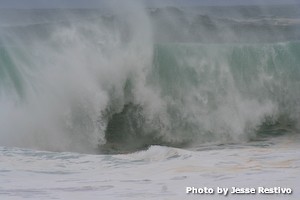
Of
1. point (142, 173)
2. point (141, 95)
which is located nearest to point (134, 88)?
point (141, 95)

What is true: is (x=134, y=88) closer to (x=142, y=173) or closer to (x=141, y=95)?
(x=141, y=95)

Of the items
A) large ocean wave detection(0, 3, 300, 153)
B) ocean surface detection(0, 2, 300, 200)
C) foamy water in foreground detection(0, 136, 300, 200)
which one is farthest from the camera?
large ocean wave detection(0, 3, 300, 153)

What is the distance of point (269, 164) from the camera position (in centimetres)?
937

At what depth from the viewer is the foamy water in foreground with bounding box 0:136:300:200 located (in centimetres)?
790

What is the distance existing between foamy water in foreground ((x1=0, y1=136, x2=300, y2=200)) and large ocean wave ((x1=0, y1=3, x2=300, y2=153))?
3.03 m

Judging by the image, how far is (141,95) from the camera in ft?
49.3

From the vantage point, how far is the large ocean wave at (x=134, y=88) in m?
13.8

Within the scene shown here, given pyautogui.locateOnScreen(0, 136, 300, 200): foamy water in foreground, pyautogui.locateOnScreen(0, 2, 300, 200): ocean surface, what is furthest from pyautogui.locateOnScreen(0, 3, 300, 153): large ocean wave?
pyautogui.locateOnScreen(0, 136, 300, 200): foamy water in foreground

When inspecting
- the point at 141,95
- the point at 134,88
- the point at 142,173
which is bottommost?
the point at 142,173

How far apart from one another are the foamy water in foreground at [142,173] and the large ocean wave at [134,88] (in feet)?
9.95

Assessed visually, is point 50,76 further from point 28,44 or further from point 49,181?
point 49,181

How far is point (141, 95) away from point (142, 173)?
241 inches

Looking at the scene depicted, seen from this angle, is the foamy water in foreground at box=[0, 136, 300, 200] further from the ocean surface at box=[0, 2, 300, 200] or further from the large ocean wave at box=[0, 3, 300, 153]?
the large ocean wave at box=[0, 3, 300, 153]

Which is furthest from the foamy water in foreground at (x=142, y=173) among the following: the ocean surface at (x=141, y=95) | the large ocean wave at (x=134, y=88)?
the large ocean wave at (x=134, y=88)
